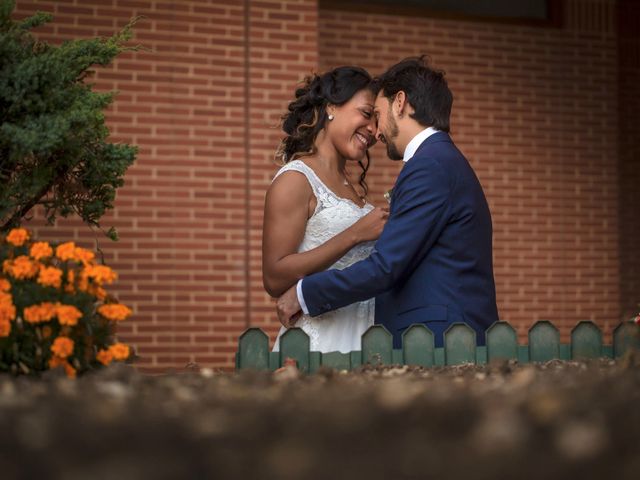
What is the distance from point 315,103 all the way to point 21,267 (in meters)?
2.49

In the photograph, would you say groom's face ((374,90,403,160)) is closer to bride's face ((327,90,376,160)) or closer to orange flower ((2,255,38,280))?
bride's face ((327,90,376,160))

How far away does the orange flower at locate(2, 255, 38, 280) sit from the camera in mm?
2736

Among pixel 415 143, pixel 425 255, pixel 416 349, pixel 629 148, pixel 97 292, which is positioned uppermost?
pixel 629 148

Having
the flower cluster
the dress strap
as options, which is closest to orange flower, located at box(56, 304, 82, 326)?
the flower cluster

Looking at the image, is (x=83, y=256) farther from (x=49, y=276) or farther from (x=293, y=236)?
(x=293, y=236)

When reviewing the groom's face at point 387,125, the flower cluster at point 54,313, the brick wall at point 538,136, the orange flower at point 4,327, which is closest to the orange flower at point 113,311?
the flower cluster at point 54,313

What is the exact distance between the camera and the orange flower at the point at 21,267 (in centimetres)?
274

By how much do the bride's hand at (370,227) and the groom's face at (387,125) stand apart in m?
0.25

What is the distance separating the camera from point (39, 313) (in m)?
2.66

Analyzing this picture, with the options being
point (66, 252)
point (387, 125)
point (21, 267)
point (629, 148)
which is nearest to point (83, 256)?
point (66, 252)

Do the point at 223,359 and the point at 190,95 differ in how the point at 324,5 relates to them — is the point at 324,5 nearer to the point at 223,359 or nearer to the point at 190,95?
the point at 190,95

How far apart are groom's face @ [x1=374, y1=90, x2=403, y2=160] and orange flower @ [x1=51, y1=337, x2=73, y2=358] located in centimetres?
216

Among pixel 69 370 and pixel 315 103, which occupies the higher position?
pixel 315 103

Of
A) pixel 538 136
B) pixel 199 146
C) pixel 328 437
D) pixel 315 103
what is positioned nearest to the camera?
pixel 328 437
